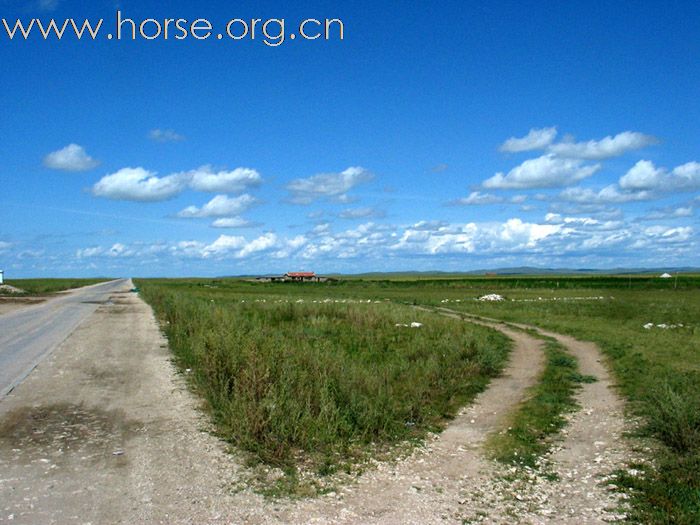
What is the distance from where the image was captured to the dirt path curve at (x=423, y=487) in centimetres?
652

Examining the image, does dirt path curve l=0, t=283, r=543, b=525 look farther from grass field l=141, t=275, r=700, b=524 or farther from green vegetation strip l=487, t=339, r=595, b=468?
grass field l=141, t=275, r=700, b=524

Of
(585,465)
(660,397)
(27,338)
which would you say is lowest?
(585,465)

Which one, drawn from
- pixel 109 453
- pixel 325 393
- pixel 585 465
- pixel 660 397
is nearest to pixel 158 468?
pixel 109 453

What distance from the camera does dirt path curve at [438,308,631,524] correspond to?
6652 mm

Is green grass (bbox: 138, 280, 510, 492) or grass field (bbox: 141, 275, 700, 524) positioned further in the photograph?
green grass (bbox: 138, 280, 510, 492)

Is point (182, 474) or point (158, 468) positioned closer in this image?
point (182, 474)

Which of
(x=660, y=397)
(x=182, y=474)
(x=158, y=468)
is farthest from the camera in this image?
(x=660, y=397)

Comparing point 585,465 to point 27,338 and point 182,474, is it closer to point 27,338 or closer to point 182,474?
point 182,474

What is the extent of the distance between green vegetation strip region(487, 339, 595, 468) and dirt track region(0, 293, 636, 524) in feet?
0.95

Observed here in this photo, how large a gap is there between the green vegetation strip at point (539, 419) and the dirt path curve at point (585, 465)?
0.22 metres

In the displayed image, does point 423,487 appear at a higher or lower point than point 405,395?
lower

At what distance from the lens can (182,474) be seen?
7.77 meters

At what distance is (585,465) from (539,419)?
2.58m

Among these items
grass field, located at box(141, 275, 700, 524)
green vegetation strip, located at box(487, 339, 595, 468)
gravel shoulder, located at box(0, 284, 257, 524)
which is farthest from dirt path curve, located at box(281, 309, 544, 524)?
gravel shoulder, located at box(0, 284, 257, 524)
